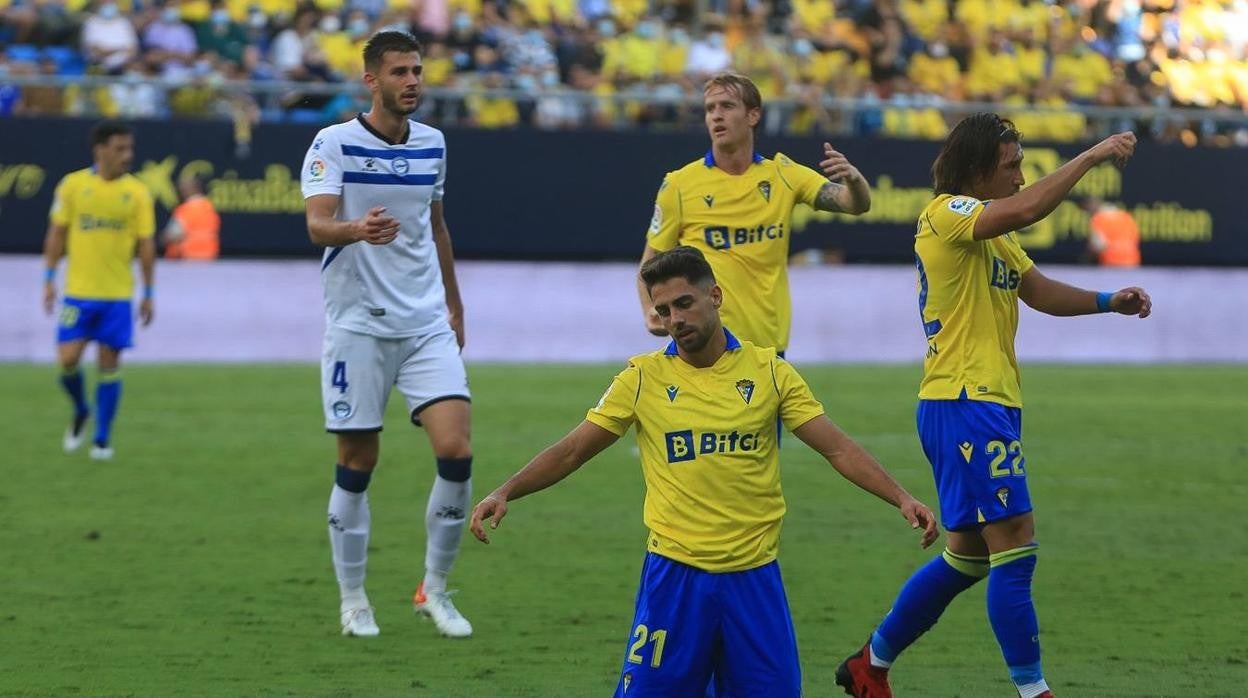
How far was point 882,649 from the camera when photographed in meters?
6.68

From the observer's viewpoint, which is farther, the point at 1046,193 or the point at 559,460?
the point at 1046,193

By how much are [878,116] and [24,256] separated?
10.9m

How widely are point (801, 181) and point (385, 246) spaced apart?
83.5 inches

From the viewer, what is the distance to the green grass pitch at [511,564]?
23.9 feet

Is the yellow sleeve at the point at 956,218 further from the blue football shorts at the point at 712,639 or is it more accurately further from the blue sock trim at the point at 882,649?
the blue football shorts at the point at 712,639

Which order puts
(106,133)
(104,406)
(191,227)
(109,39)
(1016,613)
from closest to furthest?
(1016,613) < (106,133) < (104,406) < (109,39) < (191,227)

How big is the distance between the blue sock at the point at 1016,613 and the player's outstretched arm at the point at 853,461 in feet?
3.15

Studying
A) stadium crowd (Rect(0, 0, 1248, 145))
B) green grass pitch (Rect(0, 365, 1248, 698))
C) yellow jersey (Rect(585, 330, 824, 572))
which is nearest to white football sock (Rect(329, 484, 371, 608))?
green grass pitch (Rect(0, 365, 1248, 698))

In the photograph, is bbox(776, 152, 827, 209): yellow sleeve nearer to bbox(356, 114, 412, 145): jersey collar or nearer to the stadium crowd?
bbox(356, 114, 412, 145): jersey collar

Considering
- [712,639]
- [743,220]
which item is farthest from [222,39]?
[712,639]

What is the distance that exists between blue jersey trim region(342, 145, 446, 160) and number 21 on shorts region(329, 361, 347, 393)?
90 cm

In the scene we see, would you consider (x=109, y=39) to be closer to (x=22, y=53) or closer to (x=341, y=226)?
(x=22, y=53)

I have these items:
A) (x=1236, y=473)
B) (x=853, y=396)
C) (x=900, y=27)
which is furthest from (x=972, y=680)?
(x=900, y=27)

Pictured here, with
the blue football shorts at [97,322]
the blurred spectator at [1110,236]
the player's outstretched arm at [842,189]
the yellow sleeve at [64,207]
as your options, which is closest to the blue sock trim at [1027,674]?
the player's outstretched arm at [842,189]
